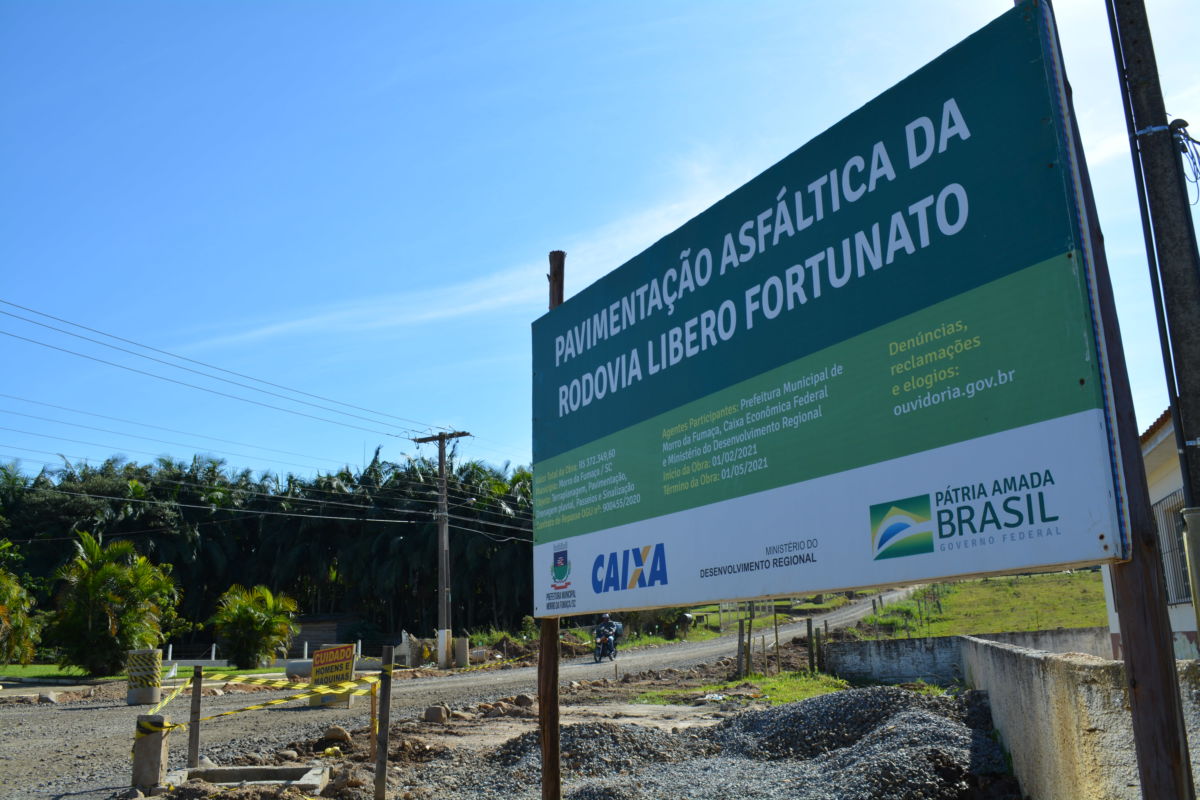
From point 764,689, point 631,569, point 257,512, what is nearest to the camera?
point 631,569

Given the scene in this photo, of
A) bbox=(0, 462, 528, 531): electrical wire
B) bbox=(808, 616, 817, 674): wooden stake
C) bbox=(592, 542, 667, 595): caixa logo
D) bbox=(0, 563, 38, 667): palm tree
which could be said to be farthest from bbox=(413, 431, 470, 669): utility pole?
bbox=(592, 542, 667, 595): caixa logo

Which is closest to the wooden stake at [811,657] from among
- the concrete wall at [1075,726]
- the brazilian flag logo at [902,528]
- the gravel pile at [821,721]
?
the gravel pile at [821,721]

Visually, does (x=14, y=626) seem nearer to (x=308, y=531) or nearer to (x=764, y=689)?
(x=764, y=689)

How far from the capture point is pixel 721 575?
16.7 ft

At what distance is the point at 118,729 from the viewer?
1609cm

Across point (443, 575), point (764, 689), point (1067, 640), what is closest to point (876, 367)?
point (1067, 640)

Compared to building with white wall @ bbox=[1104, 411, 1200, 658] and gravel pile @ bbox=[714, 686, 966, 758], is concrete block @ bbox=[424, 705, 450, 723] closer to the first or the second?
gravel pile @ bbox=[714, 686, 966, 758]

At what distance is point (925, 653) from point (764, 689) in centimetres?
379

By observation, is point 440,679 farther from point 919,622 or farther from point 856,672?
point 919,622

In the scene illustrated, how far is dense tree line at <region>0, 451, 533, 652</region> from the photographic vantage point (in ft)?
171

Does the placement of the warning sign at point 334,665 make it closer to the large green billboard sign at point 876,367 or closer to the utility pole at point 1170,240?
the large green billboard sign at point 876,367

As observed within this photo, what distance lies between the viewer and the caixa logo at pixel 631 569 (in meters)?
5.62

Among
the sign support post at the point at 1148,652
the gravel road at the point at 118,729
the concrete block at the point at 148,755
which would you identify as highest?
the sign support post at the point at 1148,652

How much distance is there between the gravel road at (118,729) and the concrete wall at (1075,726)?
922cm
